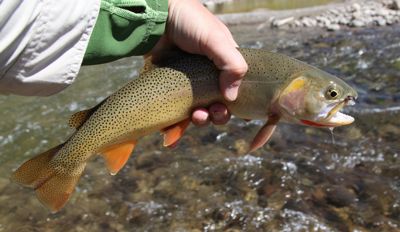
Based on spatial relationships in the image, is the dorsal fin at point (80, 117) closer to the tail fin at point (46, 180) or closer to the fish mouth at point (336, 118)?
the tail fin at point (46, 180)

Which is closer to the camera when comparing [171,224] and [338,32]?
[171,224]

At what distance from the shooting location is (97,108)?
265cm

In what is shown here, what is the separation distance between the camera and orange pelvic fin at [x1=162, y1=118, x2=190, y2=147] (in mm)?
2717

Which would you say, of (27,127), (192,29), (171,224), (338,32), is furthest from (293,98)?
(338,32)

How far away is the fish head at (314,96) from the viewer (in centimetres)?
263

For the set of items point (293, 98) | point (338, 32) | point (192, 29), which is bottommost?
point (338, 32)

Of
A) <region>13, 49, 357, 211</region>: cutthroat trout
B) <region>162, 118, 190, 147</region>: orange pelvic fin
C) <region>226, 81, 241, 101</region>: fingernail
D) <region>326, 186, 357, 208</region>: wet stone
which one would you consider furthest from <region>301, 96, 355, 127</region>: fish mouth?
<region>326, 186, 357, 208</region>: wet stone

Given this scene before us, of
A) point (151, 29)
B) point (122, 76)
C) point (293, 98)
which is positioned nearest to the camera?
point (151, 29)

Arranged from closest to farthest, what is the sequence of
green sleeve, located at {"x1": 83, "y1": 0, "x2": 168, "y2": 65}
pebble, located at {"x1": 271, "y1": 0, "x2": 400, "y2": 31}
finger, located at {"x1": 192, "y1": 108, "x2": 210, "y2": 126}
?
1. green sleeve, located at {"x1": 83, "y1": 0, "x2": 168, "y2": 65}
2. finger, located at {"x1": 192, "y1": 108, "x2": 210, "y2": 126}
3. pebble, located at {"x1": 271, "y1": 0, "x2": 400, "y2": 31}

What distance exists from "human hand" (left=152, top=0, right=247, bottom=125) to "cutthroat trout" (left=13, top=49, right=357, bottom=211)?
0.08 meters

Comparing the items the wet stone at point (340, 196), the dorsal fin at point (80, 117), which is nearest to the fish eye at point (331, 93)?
the dorsal fin at point (80, 117)

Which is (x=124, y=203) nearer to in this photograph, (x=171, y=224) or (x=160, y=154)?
(x=171, y=224)

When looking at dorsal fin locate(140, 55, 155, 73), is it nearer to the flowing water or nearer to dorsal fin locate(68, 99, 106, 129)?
dorsal fin locate(68, 99, 106, 129)

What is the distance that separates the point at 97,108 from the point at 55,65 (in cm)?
62
